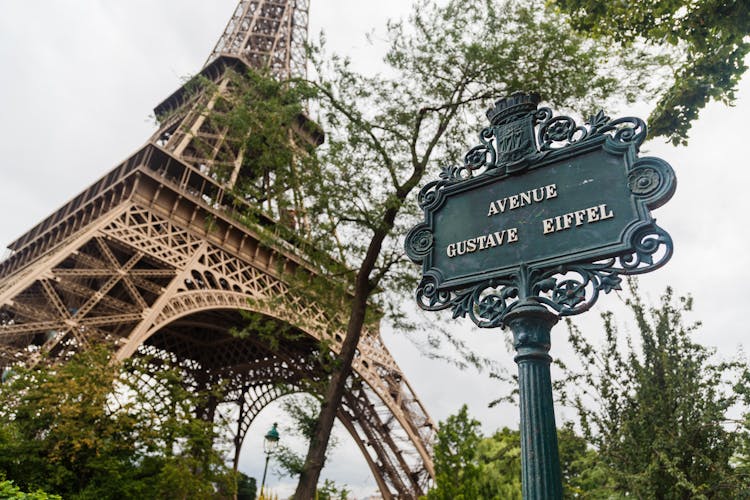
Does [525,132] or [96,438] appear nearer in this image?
[525,132]

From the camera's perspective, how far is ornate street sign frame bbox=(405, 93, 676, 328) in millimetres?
3080

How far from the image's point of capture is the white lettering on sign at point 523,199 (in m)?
3.45

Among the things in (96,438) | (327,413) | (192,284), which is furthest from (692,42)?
(192,284)

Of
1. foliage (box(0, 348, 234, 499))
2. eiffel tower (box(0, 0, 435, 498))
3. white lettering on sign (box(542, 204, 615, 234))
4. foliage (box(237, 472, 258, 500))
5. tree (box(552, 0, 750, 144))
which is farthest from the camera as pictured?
foliage (box(237, 472, 258, 500))

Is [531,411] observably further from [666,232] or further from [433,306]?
[666,232]

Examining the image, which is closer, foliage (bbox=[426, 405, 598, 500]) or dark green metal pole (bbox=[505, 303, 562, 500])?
dark green metal pole (bbox=[505, 303, 562, 500])

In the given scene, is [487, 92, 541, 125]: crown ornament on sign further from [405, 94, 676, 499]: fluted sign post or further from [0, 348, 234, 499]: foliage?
[0, 348, 234, 499]: foliage

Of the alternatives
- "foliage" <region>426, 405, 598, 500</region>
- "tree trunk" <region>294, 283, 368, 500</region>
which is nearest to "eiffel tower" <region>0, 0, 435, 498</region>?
"tree trunk" <region>294, 283, 368, 500</region>

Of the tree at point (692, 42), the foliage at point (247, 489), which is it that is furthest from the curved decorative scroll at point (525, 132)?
the foliage at point (247, 489)

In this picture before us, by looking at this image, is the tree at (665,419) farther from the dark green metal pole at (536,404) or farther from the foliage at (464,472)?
the foliage at (464,472)

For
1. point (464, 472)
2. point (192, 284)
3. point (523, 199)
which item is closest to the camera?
point (523, 199)

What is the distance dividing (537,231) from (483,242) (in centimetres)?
34

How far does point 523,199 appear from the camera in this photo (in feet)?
11.6

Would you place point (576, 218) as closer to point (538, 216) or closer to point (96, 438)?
point (538, 216)
